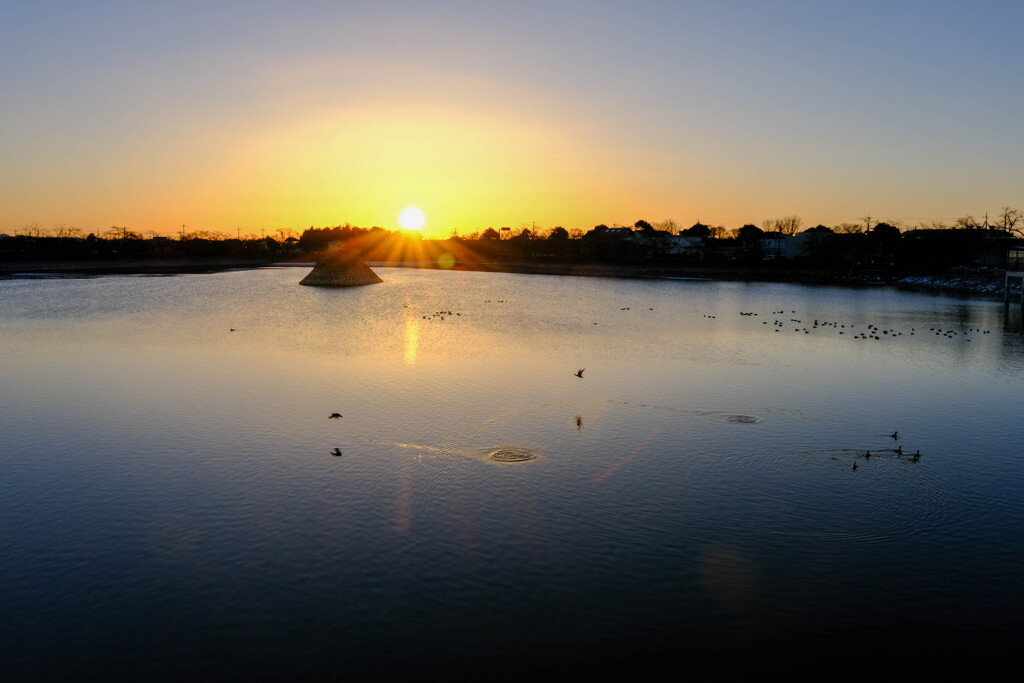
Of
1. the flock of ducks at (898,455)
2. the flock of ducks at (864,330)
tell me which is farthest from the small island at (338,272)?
the flock of ducks at (898,455)

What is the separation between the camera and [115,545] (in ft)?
39.1

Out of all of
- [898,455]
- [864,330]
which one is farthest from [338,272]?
[898,455]

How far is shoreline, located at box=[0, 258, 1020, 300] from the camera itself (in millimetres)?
98688

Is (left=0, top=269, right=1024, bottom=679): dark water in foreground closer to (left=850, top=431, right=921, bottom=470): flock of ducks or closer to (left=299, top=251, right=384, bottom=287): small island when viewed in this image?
(left=850, top=431, right=921, bottom=470): flock of ducks

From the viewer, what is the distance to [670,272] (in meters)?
146

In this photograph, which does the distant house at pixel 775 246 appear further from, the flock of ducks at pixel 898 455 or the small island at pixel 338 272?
the flock of ducks at pixel 898 455

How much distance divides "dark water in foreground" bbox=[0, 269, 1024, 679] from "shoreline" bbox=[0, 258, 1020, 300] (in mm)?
78784

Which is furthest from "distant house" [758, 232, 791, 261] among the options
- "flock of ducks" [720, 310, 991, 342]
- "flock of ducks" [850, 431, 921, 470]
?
"flock of ducks" [850, 431, 921, 470]

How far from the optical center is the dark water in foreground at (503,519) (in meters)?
9.26

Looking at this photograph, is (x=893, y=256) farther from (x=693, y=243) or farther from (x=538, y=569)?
(x=538, y=569)

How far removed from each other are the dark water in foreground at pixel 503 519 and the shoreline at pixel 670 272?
7878 cm

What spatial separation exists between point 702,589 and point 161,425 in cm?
1576

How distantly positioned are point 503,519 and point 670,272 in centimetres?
13833

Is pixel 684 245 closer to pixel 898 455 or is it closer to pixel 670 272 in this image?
pixel 670 272
